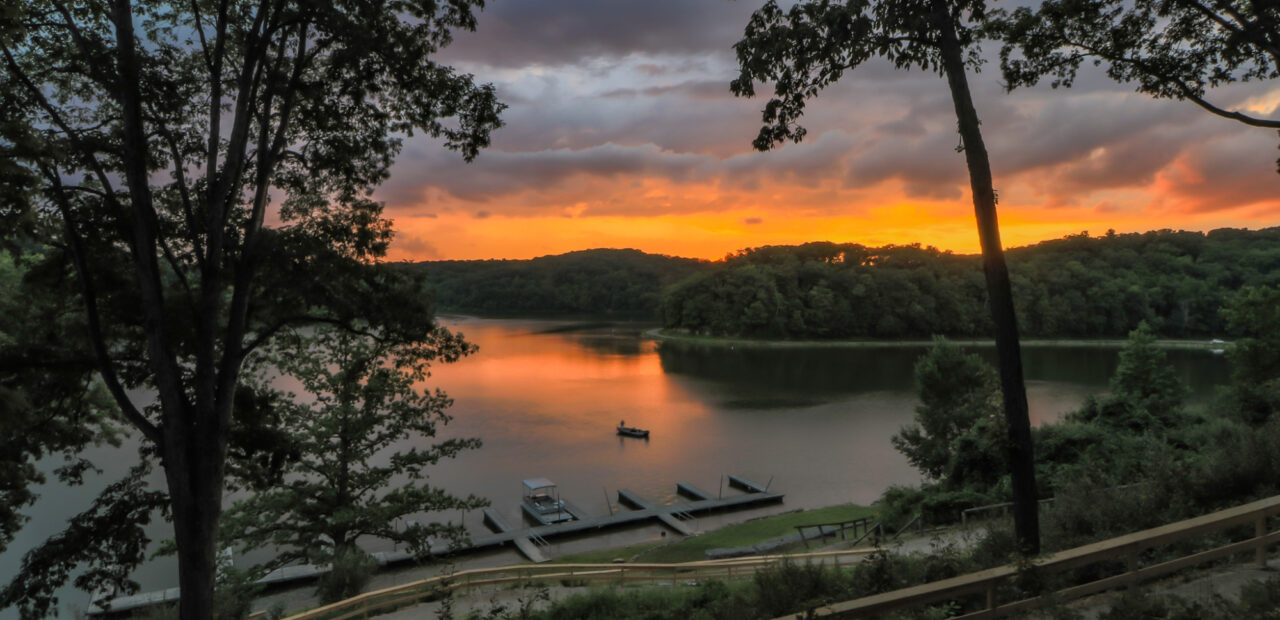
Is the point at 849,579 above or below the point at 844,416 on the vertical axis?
above

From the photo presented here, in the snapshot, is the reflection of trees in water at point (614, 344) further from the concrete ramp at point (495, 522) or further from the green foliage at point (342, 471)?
the green foliage at point (342, 471)

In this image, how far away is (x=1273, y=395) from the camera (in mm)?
16094

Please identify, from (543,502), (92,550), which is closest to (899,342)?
(543,502)

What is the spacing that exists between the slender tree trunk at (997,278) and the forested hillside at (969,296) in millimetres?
84942

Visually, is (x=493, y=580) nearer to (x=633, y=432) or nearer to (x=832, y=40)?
(x=832, y=40)

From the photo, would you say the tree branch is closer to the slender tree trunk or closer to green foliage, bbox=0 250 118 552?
green foliage, bbox=0 250 118 552

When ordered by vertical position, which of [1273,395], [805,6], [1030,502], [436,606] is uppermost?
[805,6]

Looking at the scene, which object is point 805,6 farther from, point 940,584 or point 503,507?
point 503,507

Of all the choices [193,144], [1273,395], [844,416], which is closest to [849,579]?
[193,144]

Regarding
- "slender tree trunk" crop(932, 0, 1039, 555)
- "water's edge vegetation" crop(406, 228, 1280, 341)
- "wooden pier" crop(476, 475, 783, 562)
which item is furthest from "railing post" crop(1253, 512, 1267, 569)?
"water's edge vegetation" crop(406, 228, 1280, 341)

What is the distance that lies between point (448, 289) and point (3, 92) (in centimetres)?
14541

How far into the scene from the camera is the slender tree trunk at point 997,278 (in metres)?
6.38

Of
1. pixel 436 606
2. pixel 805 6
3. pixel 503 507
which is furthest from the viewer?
pixel 503 507

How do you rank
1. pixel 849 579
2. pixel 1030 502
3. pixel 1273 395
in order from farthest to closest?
pixel 1273 395, pixel 1030 502, pixel 849 579
